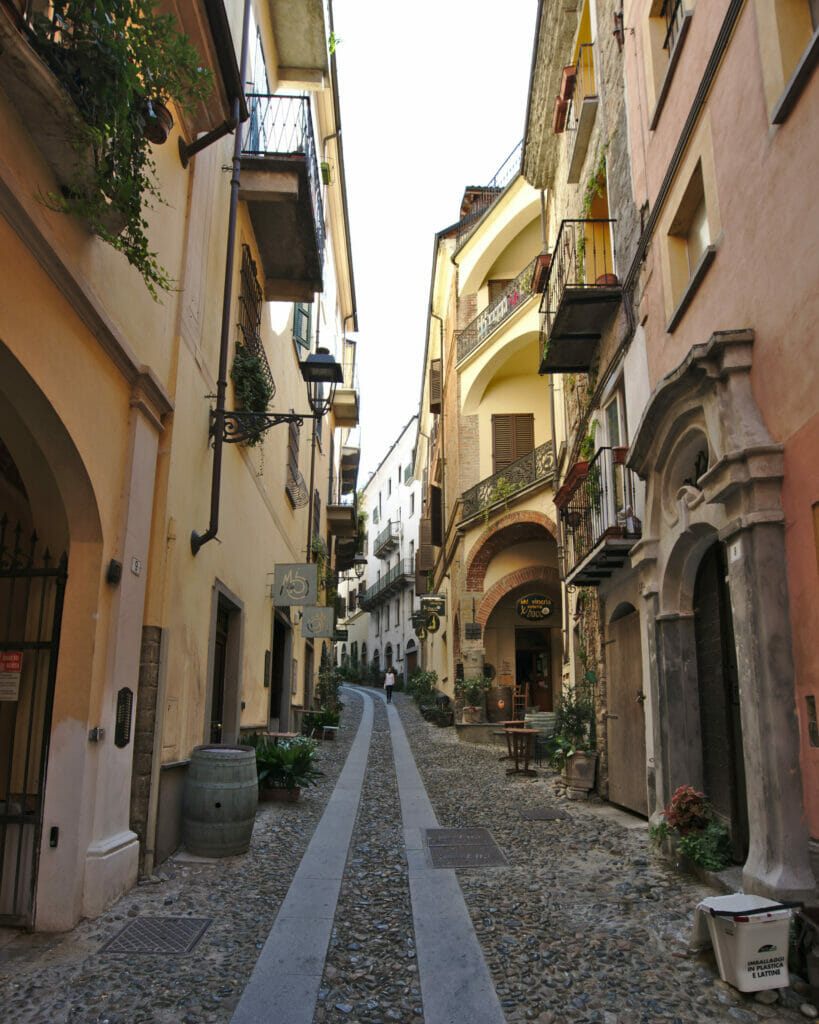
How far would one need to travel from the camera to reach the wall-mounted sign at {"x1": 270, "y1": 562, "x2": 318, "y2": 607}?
11273 millimetres

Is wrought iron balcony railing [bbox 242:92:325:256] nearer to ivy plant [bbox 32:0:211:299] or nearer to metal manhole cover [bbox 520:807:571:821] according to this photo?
ivy plant [bbox 32:0:211:299]

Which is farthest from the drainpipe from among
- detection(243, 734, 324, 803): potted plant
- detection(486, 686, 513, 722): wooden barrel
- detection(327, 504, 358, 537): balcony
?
detection(327, 504, 358, 537): balcony

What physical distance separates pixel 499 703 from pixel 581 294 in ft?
39.5

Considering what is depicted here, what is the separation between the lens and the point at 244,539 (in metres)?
9.80

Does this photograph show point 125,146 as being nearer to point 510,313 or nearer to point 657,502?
point 657,502

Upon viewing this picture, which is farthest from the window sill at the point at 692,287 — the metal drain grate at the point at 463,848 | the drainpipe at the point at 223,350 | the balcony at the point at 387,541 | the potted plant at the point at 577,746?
the balcony at the point at 387,541

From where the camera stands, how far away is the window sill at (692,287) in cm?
586

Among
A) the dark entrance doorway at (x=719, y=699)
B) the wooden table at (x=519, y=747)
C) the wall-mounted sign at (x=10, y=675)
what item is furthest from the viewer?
the wooden table at (x=519, y=747)

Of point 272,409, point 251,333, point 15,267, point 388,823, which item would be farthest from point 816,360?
point 272,409

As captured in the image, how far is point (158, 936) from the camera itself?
4.39 m

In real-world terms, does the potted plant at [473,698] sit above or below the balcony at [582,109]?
below

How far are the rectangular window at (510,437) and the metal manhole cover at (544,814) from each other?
1197cm

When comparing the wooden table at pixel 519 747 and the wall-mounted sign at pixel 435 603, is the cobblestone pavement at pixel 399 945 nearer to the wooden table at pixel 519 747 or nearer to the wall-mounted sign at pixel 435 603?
the wooden table at pixel 519 747

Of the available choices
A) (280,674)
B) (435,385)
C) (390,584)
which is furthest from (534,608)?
(390,584)
